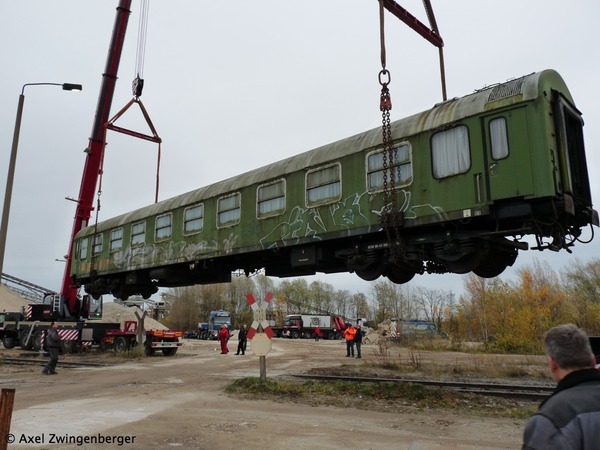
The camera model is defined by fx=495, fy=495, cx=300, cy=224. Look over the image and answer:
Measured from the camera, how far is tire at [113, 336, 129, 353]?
68.1 ft

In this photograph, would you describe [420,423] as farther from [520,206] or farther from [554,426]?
[554,426]

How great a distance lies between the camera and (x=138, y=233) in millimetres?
15344

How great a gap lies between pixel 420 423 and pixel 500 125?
15.0ft

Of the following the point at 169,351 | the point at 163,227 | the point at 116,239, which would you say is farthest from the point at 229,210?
the point at 169,351

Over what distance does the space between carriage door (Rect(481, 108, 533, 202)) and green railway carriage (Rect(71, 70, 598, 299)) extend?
0.02 m

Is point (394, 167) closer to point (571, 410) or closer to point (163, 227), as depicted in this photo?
point (571, 410)

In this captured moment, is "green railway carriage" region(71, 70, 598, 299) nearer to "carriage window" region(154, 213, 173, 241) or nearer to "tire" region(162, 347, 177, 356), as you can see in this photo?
"carriage window" region(154, 213, 173, 241)

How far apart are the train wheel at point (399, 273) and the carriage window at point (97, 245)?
36.5 feet

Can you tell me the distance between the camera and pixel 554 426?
187 cm

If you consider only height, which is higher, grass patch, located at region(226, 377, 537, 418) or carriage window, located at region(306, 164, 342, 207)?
carriage window, located at region(306, 164, 342, 207)

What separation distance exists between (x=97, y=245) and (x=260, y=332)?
9933mm

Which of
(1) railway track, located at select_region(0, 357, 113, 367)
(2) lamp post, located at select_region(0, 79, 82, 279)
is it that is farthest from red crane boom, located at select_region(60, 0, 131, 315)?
(2) lamp post, located at select_region(0, 79, 82, 279)

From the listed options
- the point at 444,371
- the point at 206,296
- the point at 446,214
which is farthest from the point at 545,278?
the point at 206,296

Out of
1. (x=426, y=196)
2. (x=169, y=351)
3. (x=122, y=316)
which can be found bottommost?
(x=169, y=351)
